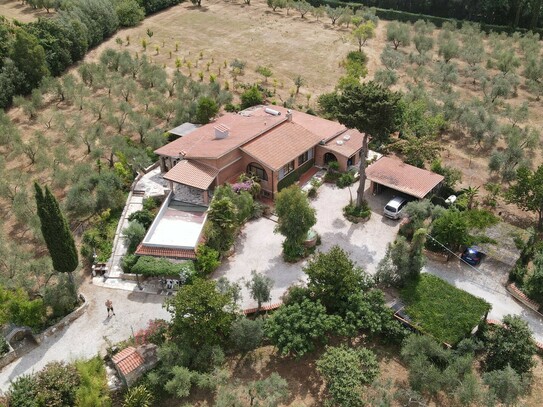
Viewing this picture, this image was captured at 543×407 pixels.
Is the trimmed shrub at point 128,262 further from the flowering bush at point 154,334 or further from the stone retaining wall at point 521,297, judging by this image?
the stone retaining wall at point 521,297

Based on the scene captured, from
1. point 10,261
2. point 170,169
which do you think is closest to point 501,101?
point 170,169

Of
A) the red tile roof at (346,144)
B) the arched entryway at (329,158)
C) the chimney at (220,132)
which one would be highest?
the chimney at (220,132)

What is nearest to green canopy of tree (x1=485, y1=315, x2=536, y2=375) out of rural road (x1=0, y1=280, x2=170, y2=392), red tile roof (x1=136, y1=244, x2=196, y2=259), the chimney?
red tile roof (x1=136, y1=244, x2=196, y2=259)

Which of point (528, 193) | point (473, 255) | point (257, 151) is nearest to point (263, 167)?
point (257, 151)

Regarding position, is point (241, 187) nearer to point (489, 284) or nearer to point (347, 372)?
point (347, 372)

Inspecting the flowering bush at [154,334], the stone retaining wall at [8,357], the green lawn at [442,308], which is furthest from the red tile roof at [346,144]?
the stone retaining wall at [8,357]

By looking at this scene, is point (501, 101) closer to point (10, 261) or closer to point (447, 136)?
point (447, 136)

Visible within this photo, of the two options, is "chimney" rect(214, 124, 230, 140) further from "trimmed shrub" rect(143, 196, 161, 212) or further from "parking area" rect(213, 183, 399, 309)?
"parking area" rect(213, 183, 399, 309)
